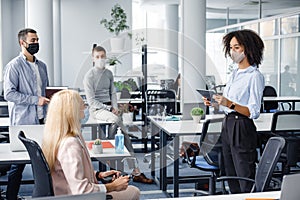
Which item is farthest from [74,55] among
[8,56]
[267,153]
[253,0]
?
[267,153]

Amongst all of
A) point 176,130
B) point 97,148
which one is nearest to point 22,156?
point 97,148

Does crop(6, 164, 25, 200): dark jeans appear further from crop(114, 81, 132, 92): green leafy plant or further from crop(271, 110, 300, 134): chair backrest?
crop(114, 81, 132, 92): green leafy plant

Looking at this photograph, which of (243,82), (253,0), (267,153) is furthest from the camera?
(253,0)

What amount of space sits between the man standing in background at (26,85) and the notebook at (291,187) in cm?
269

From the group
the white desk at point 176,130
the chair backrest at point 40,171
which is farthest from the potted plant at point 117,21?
the chair backrest at point 40,171

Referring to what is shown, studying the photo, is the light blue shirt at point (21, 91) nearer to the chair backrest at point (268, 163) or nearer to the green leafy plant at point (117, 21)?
the chair backrest at point (268, 163)

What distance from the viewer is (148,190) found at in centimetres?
475

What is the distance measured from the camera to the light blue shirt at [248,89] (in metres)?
3.16

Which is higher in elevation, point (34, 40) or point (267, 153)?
point (34, 40)

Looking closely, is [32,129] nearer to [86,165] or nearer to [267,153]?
[86,165]

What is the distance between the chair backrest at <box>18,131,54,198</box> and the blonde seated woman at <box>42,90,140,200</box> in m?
0.05

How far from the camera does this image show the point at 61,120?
233cm

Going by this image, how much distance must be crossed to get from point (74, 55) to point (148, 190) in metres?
6.13

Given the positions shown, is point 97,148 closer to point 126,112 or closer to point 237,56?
point 237,56
